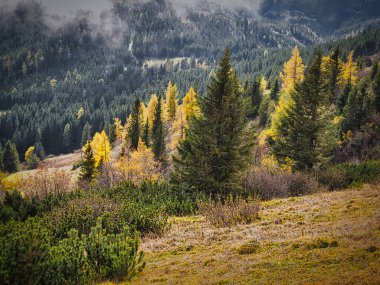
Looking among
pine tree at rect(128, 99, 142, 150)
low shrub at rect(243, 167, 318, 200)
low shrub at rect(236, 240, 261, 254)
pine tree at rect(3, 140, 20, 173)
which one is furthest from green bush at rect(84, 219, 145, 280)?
pine tree at rect(3, 140, 20, 173)

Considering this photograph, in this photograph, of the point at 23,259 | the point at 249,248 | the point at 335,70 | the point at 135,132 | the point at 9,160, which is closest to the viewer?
the point at 23,259

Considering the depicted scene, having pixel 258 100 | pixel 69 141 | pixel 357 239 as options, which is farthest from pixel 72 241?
pixel 69 141

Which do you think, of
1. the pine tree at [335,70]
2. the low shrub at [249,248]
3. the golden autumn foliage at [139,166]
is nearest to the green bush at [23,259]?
the low shrub at [249,248]

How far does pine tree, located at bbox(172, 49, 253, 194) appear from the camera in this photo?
22.1 m

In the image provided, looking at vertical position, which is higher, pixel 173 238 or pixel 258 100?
pixel 173 238

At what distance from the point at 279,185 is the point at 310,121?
9597 millimetres

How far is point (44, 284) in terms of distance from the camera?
629 centimetres

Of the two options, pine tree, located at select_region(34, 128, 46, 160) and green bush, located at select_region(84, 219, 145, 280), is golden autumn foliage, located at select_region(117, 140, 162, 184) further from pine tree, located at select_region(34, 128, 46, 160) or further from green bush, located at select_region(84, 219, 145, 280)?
pine tree, located at select_region(34, 128, 46, 160)

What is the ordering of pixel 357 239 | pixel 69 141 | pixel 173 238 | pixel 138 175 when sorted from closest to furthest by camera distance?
pixel 357 239 < pixel 173 238 < pixel 138 175 < pixel 69 141

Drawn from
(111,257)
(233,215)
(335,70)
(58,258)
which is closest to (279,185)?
(233,215)

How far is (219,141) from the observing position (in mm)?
23156

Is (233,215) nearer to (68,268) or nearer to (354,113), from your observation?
(68,268)

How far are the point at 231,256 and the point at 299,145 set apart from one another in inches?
869

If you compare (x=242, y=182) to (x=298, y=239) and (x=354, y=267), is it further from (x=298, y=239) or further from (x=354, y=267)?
(x=354, y=267)
